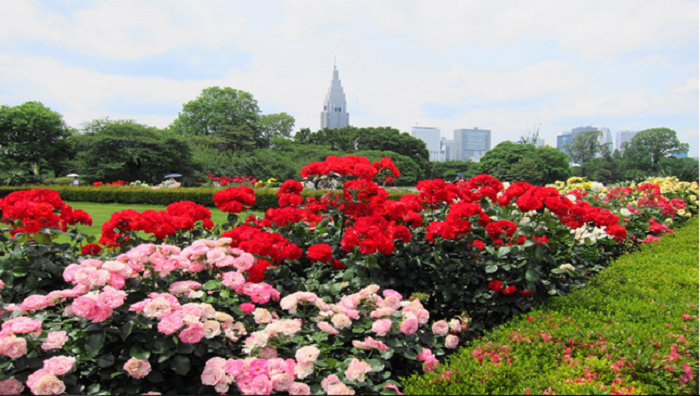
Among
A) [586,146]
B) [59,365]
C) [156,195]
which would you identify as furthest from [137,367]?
[586,146]

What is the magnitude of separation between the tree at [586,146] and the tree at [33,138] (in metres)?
60.0

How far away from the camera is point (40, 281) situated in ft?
8.16

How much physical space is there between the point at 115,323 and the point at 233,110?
4257 centimetres

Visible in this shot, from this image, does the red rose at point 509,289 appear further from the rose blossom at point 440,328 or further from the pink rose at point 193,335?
the pink rose at point 193,335

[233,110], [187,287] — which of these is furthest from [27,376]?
[233,110]

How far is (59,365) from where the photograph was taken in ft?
5.77

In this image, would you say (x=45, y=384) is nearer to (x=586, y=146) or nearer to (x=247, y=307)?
(x=247, y=307)

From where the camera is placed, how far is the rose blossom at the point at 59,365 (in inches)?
68.5

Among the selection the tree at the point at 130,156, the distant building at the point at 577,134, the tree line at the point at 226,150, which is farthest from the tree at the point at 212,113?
the distant building at the point at 577,134

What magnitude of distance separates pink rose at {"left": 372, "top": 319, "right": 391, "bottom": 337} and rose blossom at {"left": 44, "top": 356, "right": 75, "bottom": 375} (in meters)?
1.29

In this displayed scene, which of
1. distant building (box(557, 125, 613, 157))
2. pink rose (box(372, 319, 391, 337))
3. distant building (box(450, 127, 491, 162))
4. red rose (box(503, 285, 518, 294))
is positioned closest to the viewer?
pink rose (box(372, 319, 391, 337))

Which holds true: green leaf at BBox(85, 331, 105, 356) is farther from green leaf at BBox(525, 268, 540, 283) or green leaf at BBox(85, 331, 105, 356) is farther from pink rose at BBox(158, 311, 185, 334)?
green leaf at BBox(525, 268, 540, 283)

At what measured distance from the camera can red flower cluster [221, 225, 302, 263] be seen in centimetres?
259

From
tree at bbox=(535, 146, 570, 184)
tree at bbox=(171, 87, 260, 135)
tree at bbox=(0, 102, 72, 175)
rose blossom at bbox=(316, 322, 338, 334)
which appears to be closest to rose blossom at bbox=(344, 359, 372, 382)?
rose blossom at bbox=(316, 322, 338, 334)
